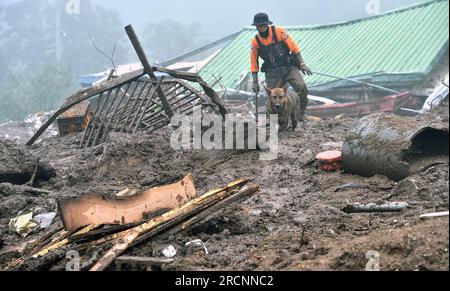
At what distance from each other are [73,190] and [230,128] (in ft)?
8.40

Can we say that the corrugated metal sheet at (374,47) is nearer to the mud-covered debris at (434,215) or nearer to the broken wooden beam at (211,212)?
the broken wooden beam at (211,212)

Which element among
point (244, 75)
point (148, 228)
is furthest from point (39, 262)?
point (244, 75)

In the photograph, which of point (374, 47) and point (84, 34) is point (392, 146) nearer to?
point (374, 47)

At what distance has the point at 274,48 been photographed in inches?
399

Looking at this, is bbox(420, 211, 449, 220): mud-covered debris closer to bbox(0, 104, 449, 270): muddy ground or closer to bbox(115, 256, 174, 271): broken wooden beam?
bbox(0, 104, 449, 270): muddy ground

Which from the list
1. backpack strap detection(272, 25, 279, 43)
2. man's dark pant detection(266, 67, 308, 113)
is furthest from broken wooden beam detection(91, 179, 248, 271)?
man's dark pant detection(266, 67, 308, 113)

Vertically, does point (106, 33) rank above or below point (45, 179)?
above

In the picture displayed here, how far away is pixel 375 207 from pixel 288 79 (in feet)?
20.2

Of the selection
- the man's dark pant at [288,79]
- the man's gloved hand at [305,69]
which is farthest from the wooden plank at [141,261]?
the man's dark pant at [288,79]

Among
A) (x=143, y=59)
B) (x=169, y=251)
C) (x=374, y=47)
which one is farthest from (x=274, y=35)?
(x=374, y=47)

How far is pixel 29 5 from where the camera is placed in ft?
147

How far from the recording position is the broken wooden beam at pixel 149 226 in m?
3.87
